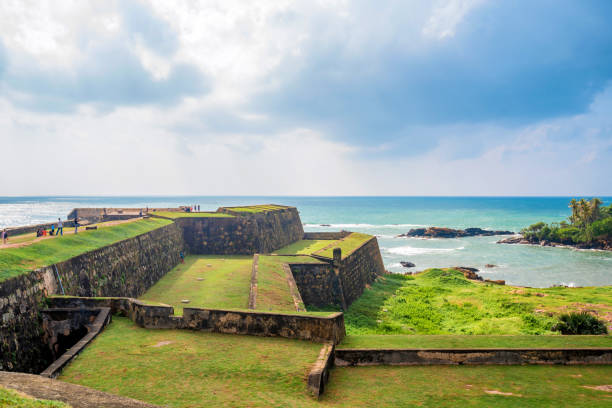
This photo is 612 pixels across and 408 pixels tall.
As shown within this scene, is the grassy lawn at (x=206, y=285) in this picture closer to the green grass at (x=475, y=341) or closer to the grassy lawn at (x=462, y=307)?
the grassy lawn at (x=462, y=307)

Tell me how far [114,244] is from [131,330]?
29.3 ft

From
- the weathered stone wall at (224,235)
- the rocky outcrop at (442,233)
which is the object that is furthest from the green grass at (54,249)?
the rocky outcrop at (442,233)

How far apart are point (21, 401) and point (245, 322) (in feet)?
19.2

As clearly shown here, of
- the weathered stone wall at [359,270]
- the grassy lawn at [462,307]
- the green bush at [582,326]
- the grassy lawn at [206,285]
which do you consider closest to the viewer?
the green bush at [582,326]

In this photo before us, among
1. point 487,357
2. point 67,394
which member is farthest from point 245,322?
point 487,357

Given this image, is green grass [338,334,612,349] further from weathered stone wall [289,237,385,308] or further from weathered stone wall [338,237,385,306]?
weathered stone wall [338,237,385,306]

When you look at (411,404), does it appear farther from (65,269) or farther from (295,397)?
(65,269)

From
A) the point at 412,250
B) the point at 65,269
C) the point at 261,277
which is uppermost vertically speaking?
the point at 65,269

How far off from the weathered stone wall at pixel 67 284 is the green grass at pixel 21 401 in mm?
6282

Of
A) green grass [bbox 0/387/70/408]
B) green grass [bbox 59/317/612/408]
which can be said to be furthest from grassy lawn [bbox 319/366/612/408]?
green grass [bbox 0/387/70/408]

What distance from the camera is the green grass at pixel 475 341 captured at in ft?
31.3

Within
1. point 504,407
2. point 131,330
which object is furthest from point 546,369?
point 131,330

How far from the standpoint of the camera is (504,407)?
21.9 feet

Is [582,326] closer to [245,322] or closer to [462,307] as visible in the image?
[462,307]
